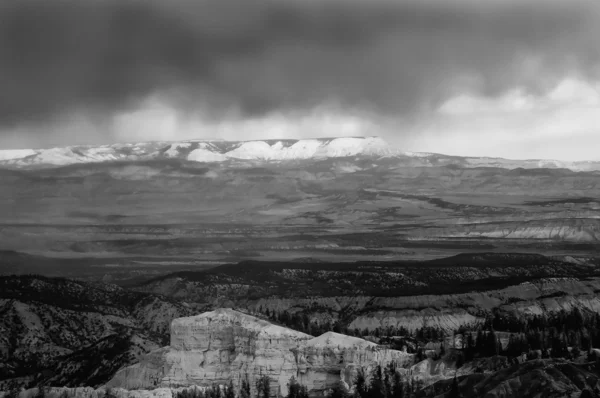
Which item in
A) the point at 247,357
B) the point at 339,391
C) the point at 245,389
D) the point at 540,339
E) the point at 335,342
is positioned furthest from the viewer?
the point at 540,339

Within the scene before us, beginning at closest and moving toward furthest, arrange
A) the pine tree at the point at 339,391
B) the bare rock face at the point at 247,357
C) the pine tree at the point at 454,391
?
the pine tree at the point at 454,391 < the pine tree at the point at 339,391 < the bare rock face at the point at 247,357

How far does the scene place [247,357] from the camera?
118625mm

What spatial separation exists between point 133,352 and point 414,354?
3150cm

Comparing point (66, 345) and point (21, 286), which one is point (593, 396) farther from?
point (21, 286)

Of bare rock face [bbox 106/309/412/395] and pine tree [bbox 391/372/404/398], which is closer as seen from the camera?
pine tree [bbox 391/372/404/398]

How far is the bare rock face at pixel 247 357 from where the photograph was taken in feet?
383

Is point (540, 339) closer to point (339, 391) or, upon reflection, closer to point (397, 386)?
point (397, 386)

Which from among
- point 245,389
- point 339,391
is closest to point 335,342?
point 339,391

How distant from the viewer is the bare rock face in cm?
11675

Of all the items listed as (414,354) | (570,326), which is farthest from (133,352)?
(570,326)

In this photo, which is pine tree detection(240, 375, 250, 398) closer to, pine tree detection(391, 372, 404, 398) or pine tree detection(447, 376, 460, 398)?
pine tree detection(391, 372, 404, 398)

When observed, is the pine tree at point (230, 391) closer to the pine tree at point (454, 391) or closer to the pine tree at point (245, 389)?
the pine tree at point (245, 389)

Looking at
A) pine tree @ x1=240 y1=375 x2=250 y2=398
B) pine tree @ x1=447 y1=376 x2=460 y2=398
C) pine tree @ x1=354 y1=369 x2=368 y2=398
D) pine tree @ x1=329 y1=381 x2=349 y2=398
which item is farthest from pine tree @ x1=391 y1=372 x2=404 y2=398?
pine tree @ x1=240 y1=375 x2=250 y2=398

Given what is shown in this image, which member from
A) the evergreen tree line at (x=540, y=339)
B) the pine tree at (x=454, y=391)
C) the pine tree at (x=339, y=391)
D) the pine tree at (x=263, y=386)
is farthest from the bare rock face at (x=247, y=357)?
the pine tree at (x=454, y=391)
